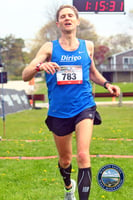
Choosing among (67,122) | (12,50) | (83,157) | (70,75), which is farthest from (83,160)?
(12,50)

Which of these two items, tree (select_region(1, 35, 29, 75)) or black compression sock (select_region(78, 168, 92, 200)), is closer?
black compression sock (select_region(78, 168, 92, 200))

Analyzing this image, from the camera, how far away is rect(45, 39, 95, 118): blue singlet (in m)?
3.94

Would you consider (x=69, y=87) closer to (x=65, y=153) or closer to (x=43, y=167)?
(x=65, y=153)

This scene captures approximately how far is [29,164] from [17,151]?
150 centimetres

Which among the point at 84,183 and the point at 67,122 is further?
the point at 67,122

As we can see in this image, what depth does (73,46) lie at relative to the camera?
4.09 meters

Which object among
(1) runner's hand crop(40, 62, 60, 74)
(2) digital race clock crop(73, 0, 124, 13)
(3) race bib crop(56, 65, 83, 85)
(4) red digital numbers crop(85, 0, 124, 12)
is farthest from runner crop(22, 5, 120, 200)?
(4) red digital numbers crop(85, 0, 124, 12)

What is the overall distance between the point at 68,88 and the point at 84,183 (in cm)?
106

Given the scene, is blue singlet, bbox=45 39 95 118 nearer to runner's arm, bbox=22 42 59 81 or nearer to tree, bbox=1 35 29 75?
runner's arm, bbox=22 42 59 81

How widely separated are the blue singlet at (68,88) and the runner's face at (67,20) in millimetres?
238

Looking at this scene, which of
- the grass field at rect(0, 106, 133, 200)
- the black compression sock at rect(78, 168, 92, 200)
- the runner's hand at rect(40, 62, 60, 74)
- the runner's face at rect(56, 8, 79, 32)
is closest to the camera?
the runner's hand at rect(40, 62, 60, 74)

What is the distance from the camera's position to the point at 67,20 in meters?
4.05

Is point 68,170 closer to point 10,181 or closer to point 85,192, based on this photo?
point 85,192

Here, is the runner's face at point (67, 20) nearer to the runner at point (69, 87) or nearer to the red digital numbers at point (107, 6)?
the runner at point (69, 87)
